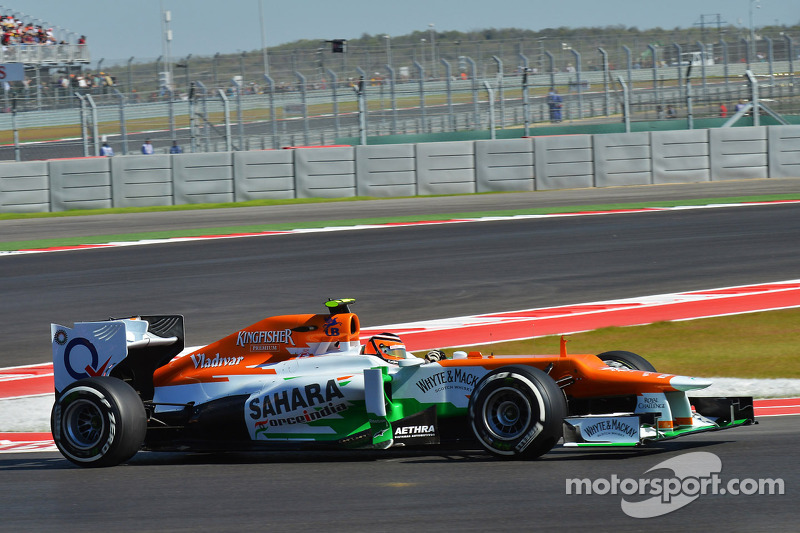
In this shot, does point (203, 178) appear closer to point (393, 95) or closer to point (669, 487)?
point (393, 95)

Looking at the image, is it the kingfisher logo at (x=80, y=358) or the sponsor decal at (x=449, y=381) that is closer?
the sponsor decal at (x=449, y=381)

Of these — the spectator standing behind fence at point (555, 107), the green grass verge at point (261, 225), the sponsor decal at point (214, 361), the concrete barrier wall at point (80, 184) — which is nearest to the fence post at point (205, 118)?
the green grass verge at point (261, 225)

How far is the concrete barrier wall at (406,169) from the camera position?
23109mm

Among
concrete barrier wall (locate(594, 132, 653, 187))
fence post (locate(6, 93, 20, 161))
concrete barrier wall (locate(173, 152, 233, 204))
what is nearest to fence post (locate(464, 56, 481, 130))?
concrete barrier wall (locate(594, 132, 653, 187))

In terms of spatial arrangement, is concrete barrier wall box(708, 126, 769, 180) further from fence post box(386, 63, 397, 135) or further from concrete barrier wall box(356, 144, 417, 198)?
fence post box(386, 63, 397, 135)

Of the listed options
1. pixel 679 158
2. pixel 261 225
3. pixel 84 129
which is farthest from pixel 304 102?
pixel 679 158

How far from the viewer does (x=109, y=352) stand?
23.6 feet

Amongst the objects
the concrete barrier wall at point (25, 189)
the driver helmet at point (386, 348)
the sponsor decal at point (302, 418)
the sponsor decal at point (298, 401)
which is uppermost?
the concrete barrier wall at point (25, 189)

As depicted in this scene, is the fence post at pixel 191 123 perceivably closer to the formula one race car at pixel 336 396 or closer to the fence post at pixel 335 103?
the fence post at pixel 335 103

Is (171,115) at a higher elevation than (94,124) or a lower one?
higher

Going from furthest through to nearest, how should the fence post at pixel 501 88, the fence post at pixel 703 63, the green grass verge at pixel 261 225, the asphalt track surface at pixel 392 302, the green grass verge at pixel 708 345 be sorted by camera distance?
1. the fence post at pixel 703 63
2. the fence post at pixel 501 88
3. the green grass verge at pixel 261 225
4. the green grass verge at pixel 708 345
5. the asphalt track surface at pixel 392 302

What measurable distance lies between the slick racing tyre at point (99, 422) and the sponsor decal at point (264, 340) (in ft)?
2.60

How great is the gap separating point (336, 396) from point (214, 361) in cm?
105

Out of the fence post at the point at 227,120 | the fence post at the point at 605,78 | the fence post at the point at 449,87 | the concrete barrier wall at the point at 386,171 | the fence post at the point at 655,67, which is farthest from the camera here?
the fence post at the point at 655,67
